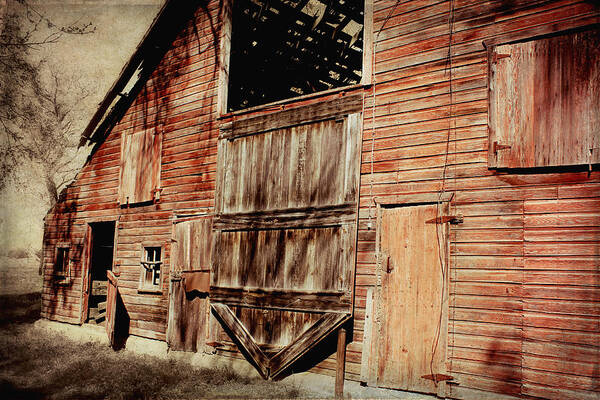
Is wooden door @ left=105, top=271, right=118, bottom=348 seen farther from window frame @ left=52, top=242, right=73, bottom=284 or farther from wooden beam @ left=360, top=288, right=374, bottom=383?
wooden beam @ left=360, top=288, right=374, bottom=383

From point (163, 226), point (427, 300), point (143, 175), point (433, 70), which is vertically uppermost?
point (433, 70)

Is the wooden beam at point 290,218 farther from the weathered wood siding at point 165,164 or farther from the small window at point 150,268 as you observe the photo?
the small window at point 150,268

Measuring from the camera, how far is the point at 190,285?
1170 centimetres

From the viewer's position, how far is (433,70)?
28.6 ft

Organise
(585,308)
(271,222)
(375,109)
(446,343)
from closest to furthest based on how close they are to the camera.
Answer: (585,308) → (446,343) → (375,109) → (271,222)

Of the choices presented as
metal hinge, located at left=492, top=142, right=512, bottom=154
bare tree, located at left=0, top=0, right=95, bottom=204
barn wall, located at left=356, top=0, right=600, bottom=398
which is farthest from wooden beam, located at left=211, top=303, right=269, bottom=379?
bare tree, located at left=0, top=0, right=95, bottom=204

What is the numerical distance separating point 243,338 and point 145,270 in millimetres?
4338

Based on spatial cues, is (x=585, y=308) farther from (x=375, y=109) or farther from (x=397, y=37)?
(x=397, y=37)

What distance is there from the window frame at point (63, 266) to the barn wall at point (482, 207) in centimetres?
747

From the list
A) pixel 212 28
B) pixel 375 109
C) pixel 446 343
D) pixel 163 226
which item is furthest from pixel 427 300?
pixel 212 28

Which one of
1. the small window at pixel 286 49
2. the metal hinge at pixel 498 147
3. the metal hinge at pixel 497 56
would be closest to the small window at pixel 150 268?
the small window at pixel 286 49

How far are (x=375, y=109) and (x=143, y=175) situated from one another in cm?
696

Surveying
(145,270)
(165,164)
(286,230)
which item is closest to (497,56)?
(286,230)

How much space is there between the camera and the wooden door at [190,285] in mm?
11523
